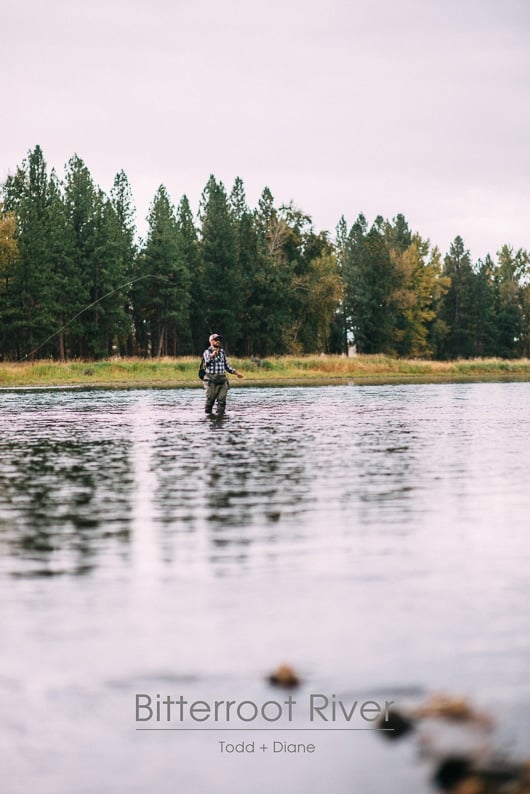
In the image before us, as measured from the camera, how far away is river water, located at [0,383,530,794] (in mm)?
4926

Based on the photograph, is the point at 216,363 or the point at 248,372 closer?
the point at 216,363

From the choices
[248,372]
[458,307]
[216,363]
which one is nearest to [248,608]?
[216,363]

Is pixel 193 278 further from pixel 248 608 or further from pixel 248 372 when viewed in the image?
pixel 248 608

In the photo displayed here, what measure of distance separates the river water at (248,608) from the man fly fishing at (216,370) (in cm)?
980

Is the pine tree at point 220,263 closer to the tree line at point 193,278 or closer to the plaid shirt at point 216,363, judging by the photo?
the tree line at point 193,278

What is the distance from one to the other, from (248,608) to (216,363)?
2043 cm

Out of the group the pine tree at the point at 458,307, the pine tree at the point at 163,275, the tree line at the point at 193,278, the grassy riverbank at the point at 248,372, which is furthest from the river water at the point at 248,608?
the pine tree at the point at 458,307

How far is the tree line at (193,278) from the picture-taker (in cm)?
9288

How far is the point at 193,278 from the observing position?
114 metres

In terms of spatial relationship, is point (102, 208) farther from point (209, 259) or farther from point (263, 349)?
point (263, 349)

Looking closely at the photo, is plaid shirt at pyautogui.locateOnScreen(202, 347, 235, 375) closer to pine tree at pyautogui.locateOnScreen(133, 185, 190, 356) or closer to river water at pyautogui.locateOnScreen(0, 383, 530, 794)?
river water at pyautogui.locateOnScreen(0, 383, 530, 794)

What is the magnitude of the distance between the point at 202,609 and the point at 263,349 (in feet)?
344

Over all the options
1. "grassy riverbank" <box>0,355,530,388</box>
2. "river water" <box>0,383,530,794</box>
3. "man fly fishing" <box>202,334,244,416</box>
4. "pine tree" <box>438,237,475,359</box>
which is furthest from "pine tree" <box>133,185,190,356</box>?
"river water" <box>0,383,530,794</box>

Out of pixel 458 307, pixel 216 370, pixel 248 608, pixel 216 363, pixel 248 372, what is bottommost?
pixel 248 608
